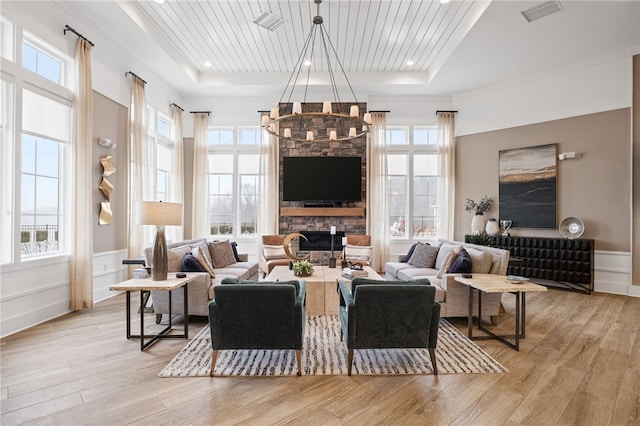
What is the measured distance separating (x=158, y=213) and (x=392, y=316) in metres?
2.58

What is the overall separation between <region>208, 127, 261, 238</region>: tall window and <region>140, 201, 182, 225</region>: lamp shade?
4027 mm

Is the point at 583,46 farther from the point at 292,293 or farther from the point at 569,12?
the point at 292,293

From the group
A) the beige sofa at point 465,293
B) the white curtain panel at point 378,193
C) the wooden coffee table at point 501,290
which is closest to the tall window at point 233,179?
the white curtain panel at point 378,193

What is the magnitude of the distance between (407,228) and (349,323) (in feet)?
17.0

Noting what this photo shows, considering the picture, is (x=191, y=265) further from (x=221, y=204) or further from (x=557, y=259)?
(x=557, y=259)

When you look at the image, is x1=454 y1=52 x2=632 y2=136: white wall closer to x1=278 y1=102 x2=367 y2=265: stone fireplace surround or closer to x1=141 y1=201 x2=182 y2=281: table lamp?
x1=278 y1=102 x2=367 y2=265: stone fireplace surround

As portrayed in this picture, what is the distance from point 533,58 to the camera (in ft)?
18.4

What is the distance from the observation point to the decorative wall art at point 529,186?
6062 millimetres

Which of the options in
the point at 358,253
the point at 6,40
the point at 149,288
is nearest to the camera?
the point at 149,288

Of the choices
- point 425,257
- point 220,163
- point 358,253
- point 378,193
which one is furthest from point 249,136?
point 425,257

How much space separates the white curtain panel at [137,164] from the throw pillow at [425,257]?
4526 millimetres

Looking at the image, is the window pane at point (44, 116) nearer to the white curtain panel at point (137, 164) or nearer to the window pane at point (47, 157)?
the window pane at point (47, 157)

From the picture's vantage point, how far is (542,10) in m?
4.29

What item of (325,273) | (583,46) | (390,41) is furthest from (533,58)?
(325,273)
